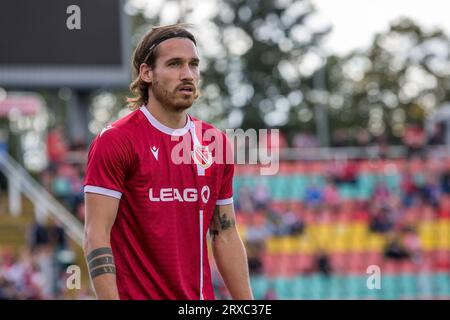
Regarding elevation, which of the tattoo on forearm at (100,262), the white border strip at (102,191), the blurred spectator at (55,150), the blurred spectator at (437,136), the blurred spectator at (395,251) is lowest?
the blurred spectator at (395,251)

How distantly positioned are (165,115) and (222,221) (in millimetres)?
614

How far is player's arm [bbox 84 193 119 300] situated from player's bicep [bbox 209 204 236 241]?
0.66 meters

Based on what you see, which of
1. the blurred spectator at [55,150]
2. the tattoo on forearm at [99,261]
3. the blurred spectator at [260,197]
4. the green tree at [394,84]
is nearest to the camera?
the tattoo on forearm at [99,261]

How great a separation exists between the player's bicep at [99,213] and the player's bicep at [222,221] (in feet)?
2.09

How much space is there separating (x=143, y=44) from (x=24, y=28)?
367 inches

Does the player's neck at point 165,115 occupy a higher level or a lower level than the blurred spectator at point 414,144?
lower

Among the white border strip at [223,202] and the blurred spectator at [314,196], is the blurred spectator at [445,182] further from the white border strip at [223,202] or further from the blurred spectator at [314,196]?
the white border strip at [223,202]

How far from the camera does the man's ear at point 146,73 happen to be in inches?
169

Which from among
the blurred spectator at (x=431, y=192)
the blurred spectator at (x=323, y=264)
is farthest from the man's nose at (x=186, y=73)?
the blurred spectator at (x=431, y=192)

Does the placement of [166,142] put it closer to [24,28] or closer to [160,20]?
[24,28]

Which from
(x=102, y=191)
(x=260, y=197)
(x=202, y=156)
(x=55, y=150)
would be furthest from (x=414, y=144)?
(x=102, y=191)

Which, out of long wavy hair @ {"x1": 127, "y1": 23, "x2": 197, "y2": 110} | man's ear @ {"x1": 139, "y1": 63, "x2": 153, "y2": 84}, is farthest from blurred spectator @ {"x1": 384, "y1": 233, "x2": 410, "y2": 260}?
man's ear @ {"x1": 139, "y1": 63, "x2": 153, "y2": 84}

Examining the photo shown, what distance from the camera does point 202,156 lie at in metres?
4.35

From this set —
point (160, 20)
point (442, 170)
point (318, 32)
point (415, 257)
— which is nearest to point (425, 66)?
point (318, 32)
